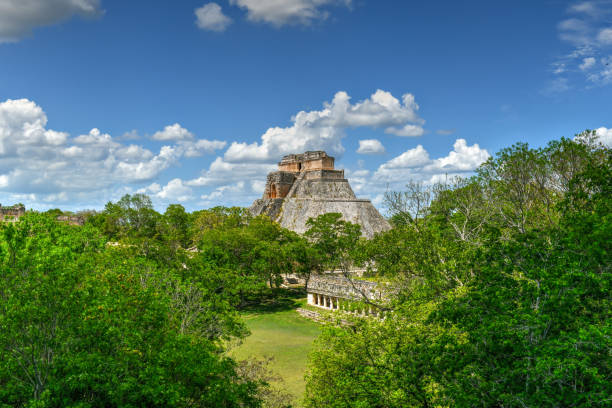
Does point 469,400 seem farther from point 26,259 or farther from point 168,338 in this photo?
point 26,259

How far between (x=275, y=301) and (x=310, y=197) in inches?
851

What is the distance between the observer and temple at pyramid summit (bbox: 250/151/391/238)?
167 feet

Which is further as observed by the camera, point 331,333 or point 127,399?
point 331,333

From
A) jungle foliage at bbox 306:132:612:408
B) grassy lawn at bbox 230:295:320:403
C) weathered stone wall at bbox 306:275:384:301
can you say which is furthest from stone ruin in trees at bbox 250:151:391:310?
jungle foliage at bbox 306:132:612:408

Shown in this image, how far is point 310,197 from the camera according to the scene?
55469 mm

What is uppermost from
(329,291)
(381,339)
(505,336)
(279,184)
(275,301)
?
(279,184)

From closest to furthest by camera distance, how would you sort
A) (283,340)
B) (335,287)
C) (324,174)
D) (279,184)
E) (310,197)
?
1. (283,340)
2. (335,287)
3. (310,197)
4. (324,174)
5. (279,184)

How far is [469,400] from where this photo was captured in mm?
7816

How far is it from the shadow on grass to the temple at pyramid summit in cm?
1088

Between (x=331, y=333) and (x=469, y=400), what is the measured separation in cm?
568

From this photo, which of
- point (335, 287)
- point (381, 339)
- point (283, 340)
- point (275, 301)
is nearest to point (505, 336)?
point (381, 339)

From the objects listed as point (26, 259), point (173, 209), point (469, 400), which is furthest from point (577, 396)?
point (173, 209)

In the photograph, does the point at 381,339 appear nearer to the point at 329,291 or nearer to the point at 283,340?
the point at 283,340

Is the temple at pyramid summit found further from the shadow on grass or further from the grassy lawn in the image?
the grassy lawn
